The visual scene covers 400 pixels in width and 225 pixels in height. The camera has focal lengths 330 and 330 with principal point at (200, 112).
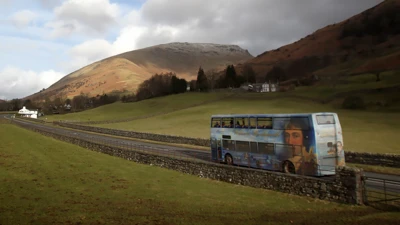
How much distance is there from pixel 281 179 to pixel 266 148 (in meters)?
4.12

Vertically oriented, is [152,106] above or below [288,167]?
above

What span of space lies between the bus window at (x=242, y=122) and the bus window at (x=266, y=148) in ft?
7.55

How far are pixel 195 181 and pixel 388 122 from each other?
49488 millimetres

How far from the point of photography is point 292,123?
22.9 m

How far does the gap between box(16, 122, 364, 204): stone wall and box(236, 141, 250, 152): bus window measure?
263 cm

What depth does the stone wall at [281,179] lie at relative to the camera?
55.9ft

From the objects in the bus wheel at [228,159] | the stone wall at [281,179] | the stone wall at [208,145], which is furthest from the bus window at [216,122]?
the stone wall at [208,145]

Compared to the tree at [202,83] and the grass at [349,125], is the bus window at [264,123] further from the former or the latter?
the tree at [202,83]

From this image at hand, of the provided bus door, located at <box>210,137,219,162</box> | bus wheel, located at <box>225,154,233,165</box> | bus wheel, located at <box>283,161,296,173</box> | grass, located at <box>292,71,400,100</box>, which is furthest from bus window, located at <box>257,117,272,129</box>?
grass, located at <box>292,71,400,100</box>

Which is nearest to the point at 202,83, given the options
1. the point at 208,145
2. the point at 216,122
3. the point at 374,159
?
the point at 208,145

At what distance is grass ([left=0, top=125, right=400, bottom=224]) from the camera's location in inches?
588

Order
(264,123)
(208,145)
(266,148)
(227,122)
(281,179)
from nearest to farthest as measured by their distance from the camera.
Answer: (281,179)
(266,148)
(264,123)
(227,122)
(208,145)

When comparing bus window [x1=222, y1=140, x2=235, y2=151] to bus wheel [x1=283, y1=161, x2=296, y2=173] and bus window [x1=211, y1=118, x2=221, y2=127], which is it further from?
bus wheel [x1=283, y1=161, x2=296, y2=173]

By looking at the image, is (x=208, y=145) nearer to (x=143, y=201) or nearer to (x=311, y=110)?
(x=143, y=201)
